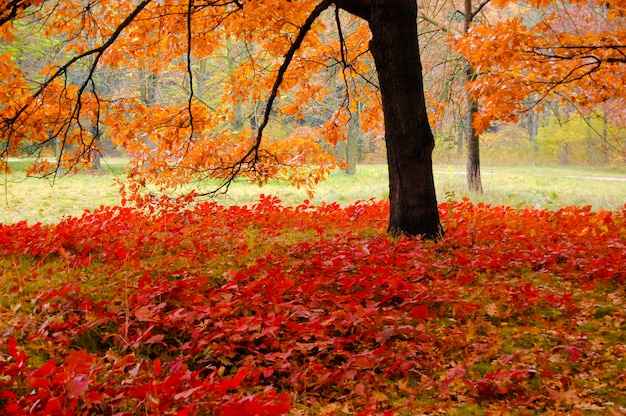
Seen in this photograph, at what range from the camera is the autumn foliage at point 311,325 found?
9.05 ft

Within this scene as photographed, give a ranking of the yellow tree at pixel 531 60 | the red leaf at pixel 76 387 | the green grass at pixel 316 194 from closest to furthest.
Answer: the red leaf at pixel 76 387 < the yellow tree at pixel 531 60 < the green grass at pixel 316 194

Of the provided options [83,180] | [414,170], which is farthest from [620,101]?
Answer: [83,180]

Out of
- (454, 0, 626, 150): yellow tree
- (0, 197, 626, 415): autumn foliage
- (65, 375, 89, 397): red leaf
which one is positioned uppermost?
(454, 0, 626, 150): yellow tree

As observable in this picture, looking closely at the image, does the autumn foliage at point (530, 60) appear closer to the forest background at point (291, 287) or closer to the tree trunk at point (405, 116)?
the forest background at point (291, 287)

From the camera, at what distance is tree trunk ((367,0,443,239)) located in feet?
19.7

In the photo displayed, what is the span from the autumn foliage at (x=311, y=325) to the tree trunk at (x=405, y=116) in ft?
1.33

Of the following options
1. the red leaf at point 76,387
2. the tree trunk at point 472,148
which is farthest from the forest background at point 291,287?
the tree trunk at point 472,148

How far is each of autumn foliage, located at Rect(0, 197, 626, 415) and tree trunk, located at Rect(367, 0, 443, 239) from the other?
15.9 inches

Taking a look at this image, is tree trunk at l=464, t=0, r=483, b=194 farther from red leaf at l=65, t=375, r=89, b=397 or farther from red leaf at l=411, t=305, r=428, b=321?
red leaf at l=65, t=375, r=89, b=397

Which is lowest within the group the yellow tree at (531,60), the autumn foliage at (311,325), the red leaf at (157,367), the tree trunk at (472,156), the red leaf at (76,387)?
the autumn foliage at (311,325)

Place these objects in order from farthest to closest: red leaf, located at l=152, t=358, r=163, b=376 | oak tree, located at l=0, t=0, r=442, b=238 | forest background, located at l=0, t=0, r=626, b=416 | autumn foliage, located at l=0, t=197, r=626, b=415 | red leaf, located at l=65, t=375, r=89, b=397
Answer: oak tree, located at l=0, t=0, r=442, b=238
forest background, located at l=0, t=0, r=626, b=416
autumn foliage, located at l=0, t=197, r=626, b=415
red leaf, located at l=152, t=358, r=163, b=376
red leaf, located at l=65, t=375, r=89, b=397

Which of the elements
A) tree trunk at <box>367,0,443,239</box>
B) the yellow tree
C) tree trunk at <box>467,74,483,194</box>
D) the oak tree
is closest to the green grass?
tree trunk at <box>467,74,483,194</box>

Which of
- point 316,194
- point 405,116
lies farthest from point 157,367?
point 316,194

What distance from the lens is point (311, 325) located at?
3.66 metres
